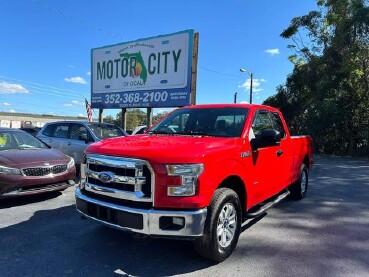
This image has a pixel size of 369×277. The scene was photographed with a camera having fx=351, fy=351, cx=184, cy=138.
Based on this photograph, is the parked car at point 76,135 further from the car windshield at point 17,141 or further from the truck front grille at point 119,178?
the truck front grille at point 119,178

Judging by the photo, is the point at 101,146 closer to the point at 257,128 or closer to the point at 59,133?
the point at 257,128

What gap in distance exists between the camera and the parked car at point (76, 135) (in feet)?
32.2

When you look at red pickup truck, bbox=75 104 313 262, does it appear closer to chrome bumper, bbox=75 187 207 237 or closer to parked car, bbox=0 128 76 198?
chrome bumper, bbox=75 187 207 237

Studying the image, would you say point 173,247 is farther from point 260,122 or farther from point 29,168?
point 29,168

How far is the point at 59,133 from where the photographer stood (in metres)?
10.7

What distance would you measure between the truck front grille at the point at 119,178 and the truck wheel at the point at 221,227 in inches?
27.9

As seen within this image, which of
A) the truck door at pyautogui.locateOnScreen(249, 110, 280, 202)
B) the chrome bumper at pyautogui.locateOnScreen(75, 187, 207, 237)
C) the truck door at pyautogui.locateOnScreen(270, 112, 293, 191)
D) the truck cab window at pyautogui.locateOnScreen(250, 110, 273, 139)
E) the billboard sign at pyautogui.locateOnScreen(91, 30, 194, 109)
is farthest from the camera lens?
the billboard sign at pyautogui.locateOnScreen(91, 30, 194, 109)

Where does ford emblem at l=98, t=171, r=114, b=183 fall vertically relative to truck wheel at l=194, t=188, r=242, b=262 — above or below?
above

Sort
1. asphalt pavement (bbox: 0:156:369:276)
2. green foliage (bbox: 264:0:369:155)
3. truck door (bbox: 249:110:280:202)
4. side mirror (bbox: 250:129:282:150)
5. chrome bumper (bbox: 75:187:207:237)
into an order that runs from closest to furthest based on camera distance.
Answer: chrome bumper (bbox: 75:187:207:237) → asphalt pavement (bbox: 0:156:369:276) → side mirror (bbox: 250:129:282:150) → truck door (bbox: 249:110:280:202) → green foliage (bbox: 264:0:369:155)

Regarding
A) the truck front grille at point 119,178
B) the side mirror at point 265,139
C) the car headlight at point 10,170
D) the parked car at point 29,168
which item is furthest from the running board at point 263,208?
the car headlight at point 10,170

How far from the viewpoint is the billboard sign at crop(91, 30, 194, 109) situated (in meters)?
12.8

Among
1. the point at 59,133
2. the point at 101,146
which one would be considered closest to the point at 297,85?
the point at 59,133

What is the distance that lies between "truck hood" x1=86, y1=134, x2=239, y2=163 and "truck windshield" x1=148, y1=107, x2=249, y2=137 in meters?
0.37

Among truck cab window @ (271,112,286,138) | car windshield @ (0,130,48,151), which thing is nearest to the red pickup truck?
truck cab window @ (271,112,286,138)
